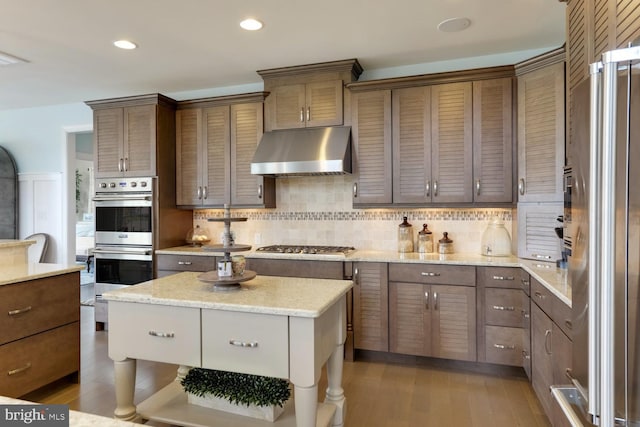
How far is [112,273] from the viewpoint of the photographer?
4172 mm

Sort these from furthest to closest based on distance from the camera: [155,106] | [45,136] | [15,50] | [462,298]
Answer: [45,136] < [155,106] < [15,50] < [462,298]

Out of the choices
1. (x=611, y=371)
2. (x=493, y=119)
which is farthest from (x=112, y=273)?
(x=611, y=371)

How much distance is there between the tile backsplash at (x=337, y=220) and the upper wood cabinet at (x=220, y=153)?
24 cm

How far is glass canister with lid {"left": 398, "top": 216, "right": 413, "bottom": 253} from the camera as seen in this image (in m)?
3.62

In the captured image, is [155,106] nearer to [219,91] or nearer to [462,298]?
[219,91]

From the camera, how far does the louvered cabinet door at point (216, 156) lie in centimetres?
404

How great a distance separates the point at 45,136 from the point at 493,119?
5586mm

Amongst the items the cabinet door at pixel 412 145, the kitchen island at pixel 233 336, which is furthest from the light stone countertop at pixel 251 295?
the cabinet door at pixel 412 145

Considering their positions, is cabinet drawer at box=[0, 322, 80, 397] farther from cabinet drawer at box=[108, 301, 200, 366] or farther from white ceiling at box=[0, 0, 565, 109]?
white ceiling at box=[0, 0, 565, 109]

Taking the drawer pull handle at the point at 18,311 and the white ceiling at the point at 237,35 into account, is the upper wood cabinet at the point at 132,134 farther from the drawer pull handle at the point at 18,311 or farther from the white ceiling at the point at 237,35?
the drawer pull handle at the point at 18,311

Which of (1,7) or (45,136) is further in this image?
(45,136)

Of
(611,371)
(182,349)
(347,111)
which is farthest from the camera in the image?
(347,111)

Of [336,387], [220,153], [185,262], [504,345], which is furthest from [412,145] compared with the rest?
[185,262]

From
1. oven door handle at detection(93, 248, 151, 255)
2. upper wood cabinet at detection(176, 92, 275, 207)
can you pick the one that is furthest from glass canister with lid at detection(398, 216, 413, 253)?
oven door handle at detection(93, 248, 151, 255)
